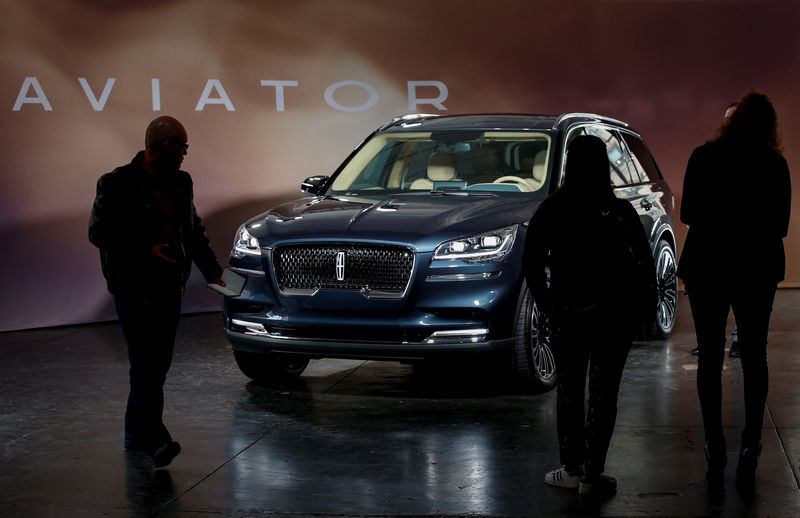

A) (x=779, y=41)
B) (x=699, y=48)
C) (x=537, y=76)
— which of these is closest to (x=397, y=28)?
(x=537, y=76)

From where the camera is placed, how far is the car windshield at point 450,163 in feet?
26.8

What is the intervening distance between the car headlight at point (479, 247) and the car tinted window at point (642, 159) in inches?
125

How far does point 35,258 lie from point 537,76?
5888 mm

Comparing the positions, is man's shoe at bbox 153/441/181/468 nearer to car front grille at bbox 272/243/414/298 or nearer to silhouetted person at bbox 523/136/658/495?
car front grille at bbox 272/243/414/298

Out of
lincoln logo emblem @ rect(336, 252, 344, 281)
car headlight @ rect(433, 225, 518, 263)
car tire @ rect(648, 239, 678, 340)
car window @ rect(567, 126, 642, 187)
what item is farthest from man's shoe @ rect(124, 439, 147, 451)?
car tire @ rect(648, 239, 678, 340)

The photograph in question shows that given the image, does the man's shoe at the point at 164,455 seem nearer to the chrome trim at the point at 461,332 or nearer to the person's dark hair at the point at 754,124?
the chrome trim at the point at 461,332

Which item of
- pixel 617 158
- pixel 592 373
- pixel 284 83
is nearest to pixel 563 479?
pixel 592 373

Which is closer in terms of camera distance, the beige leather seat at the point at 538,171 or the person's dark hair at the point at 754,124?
the person's dark hair at the point at 754,124

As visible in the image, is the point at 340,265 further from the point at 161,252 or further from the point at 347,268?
the point at 161,252

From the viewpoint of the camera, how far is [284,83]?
41.3 feet

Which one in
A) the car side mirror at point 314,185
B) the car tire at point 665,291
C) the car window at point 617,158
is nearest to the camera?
the car side mirror at point 314,185

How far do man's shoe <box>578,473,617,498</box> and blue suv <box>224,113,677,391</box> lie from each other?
1.91 m

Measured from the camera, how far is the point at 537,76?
13.4 metres

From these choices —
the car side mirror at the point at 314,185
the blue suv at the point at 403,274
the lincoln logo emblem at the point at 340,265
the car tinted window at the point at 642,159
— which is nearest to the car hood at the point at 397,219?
the blue suv at the point at 403,274
